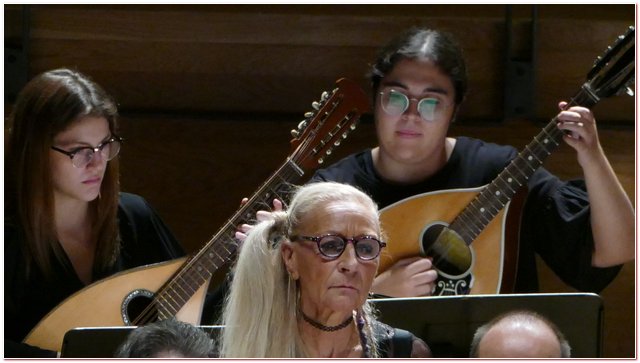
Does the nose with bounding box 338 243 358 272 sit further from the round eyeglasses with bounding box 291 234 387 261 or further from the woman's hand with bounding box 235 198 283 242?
the woman's hand with bounding box 235 198 283 242

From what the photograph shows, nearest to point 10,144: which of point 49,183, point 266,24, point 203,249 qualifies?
point 49,183

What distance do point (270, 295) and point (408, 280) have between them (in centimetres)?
60

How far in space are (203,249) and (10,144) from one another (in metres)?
0.46

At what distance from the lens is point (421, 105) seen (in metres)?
2.77

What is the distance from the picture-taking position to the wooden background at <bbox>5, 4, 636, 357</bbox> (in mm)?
3406

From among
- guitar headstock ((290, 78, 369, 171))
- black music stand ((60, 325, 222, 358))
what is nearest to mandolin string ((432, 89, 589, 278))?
guitar headstock ((290, 78, 369, 171))

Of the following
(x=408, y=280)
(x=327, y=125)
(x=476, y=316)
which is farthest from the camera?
(x=327, y=125)

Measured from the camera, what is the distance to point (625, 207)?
105 inches

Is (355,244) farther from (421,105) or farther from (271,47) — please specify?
(271,47)

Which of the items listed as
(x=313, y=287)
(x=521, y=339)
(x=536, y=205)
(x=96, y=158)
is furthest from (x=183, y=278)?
(x=521, y=339)

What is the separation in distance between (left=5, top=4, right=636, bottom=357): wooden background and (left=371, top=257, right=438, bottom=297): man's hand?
2.65 feet

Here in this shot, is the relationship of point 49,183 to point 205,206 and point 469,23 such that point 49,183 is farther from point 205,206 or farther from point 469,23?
point 469,23

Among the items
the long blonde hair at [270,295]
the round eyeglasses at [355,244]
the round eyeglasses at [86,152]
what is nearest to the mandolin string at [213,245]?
the round eyeglasses at [86,152]

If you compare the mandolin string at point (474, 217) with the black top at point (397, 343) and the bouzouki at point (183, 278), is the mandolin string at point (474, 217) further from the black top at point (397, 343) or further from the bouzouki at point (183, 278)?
the black top at point (397, 343)
